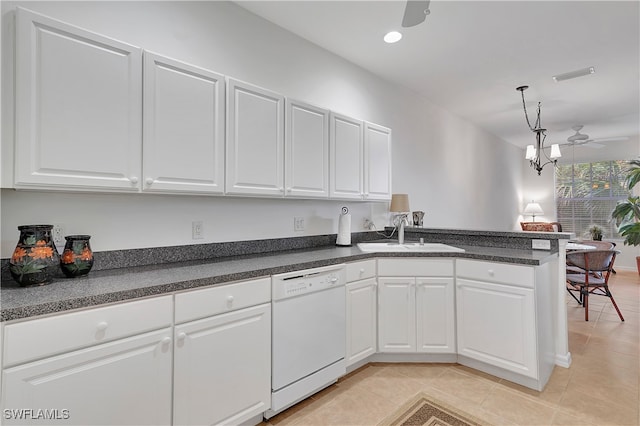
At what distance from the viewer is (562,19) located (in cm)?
260

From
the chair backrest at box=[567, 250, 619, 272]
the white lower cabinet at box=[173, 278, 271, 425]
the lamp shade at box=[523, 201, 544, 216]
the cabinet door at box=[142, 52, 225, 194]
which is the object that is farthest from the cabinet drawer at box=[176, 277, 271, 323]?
the lamp shade at box=[523, 201, 544, 216]

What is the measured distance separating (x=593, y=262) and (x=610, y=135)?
4809 millimetres

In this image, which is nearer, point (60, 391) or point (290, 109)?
point (60, 391)

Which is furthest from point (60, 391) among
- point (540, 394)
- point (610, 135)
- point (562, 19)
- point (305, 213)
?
point (610, 135)

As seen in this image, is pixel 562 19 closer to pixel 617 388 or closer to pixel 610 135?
pixel 617 388

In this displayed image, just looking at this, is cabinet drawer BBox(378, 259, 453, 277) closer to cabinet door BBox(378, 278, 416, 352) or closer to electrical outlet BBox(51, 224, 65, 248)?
cabinet door BBox(378, 278, 416, 352)

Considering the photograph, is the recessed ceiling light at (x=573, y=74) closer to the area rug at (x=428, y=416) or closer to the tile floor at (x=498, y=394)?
the tile floor at (x=498, y=394)

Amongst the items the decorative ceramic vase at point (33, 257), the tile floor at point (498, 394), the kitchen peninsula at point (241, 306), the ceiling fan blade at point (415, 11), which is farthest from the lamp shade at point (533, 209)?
the decorative ceramic vase at point (33, 257)

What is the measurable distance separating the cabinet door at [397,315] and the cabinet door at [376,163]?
2.94 ft

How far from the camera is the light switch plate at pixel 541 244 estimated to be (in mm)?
2559

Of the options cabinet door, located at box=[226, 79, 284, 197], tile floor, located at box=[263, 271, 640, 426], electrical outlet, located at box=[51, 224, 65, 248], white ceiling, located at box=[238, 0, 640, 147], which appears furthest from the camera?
white ceiling, located at box=[238, 0, 640, 147]

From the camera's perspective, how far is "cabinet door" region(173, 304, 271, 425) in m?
1.51

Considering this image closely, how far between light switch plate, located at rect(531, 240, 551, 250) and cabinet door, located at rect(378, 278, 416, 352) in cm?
106

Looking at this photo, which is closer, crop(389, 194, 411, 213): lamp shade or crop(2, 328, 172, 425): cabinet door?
crop(2, 328, 172, 425): cabinet door
